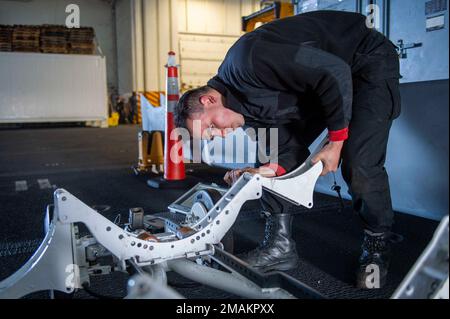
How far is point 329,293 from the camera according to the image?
1.93 meters

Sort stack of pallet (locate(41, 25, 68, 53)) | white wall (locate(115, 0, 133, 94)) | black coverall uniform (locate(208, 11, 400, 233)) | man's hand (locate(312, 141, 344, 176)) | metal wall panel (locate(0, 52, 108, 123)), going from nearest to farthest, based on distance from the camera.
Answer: black coverall uniform (locate(208, 11, 400, 233))
man's hand (locate(312, 141, 344, 176))
stack of pallet (locate(41, 25, 68, 53))
metal wall panel (locate(0, 52, 108, 123))
white wall (locate(115, 0, 133, 94))

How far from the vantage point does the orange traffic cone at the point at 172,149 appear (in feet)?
14.1

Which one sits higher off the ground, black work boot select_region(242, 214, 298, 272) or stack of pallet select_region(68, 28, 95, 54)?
stack of pallet select_region(68, 28, 95, 54)

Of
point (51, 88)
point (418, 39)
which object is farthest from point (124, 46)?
point (418, 39)

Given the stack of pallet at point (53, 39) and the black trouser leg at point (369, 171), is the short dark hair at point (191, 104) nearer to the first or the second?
the black trouser leg at point (369, 171)

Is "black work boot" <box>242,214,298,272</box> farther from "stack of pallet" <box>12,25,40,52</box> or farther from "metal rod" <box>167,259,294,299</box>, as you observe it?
"stack of pallet" <box>12,25,40,52</box>

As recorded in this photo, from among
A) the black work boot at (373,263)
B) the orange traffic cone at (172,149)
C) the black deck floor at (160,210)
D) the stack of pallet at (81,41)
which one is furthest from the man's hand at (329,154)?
the stack of pallet at (81,41)

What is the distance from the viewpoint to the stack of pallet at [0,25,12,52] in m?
13.1

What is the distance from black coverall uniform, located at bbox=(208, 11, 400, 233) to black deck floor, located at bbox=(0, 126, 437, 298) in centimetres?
37

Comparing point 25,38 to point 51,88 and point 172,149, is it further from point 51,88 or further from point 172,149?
point 172,149

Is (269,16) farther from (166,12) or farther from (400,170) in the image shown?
(166,12)

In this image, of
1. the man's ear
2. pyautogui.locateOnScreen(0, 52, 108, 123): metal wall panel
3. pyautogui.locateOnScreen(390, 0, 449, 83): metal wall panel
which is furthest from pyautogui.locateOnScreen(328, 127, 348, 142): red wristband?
pyautogui.locateOnScreen(0, 52, 108, 123): metal wall panel

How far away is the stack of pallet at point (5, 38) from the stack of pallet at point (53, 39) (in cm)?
93

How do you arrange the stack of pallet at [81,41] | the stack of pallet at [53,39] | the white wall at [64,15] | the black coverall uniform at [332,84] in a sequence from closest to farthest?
the black coverall uniform at [332,84], the stack of pallet at [53,39], the stack of pallet at [81,41], the white wall at [64,15]
